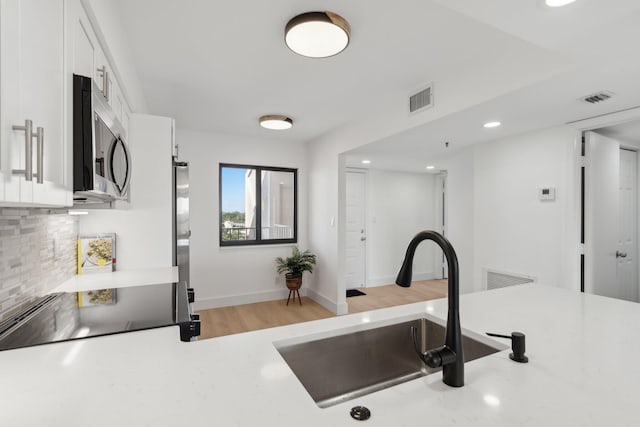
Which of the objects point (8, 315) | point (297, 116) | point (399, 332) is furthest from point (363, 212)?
point (8, 315)

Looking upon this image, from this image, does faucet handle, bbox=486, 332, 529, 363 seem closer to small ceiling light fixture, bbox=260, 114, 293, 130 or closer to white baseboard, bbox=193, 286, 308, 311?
small ceiling light fixture, bbox=260, 114, 293, 130

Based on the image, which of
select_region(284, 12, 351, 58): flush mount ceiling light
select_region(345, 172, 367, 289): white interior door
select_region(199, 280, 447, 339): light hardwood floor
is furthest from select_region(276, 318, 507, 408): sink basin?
select_region(345, 172, 367, 289): white interior door

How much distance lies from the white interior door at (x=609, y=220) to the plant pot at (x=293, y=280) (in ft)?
10.4

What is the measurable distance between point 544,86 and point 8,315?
9.89 feet

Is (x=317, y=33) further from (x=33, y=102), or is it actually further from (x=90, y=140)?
(x=33, y=102)

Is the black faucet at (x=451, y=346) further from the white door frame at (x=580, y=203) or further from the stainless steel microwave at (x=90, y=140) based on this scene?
the white door frame at (x=580, y=203)

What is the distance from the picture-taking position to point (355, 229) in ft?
18.0

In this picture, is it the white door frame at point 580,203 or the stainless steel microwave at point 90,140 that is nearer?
the stainless steel microwave at point 90,140

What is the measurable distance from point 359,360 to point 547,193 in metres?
2.66

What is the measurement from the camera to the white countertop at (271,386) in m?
0.69

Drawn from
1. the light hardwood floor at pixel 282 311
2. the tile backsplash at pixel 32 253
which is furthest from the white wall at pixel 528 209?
the tile backsplash at pixel 32 253

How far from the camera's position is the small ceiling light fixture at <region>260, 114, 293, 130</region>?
353 cm

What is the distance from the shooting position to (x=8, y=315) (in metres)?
1.30

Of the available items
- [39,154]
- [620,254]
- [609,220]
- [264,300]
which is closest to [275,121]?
[264,300]
